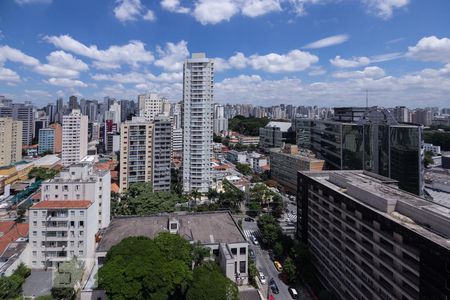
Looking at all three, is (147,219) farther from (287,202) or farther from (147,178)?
(287,202)

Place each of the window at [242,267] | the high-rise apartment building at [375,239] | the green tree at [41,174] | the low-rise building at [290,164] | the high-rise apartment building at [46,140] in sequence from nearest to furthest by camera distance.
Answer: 1. the high-rise apartment building at [375,239]
2. the window at [242,267]
3. the low-rise building at [290,164]
4. the green tree at [41,174]
5. the high-rise apartment building at [46,140]

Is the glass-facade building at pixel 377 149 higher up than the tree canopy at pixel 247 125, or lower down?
lower down

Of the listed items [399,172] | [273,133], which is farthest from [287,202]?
[273,133]

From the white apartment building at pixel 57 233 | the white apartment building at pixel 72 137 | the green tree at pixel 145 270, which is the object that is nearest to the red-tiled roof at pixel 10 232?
the white apartment building at pixel 57 233

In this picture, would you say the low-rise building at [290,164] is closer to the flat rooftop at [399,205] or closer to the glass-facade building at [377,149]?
the glass-facade building at [377,149]

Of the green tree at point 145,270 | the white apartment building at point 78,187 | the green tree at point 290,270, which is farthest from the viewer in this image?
the white apartment building at point 78,187

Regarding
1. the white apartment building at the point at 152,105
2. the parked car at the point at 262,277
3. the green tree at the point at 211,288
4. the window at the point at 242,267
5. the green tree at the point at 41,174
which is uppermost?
the white apartment building at the point at 152,105

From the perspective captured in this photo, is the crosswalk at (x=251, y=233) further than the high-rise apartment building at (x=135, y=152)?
No
